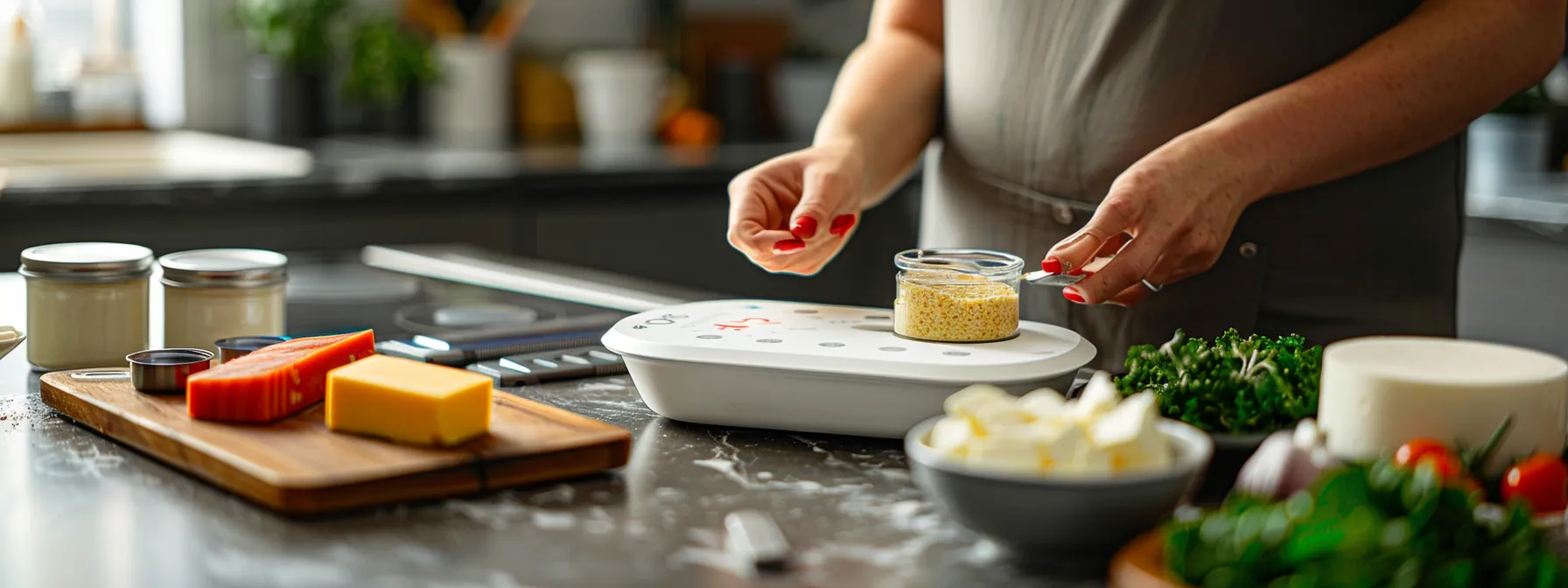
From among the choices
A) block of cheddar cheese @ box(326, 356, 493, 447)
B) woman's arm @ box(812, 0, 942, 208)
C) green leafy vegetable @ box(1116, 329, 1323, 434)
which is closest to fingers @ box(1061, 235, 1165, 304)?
green leafy vegetable @ box(1116, 329, 1323, 434)

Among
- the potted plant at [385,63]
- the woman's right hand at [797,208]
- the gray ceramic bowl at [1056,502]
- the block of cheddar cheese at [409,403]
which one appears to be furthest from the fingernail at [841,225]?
the potted plant at [385,63]

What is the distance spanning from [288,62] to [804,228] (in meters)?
2.25

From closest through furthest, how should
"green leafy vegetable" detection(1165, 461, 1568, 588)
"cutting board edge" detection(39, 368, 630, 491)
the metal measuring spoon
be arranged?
1. "green leafy vegetable" detection(1165, 461, 1568, 588)
2. "cutting board edge" detection(39, 368, 630, 491)
3. the metal measuring spoon

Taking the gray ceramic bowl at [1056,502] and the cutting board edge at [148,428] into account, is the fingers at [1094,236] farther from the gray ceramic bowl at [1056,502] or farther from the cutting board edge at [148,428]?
the cutting board edge at [148,428]

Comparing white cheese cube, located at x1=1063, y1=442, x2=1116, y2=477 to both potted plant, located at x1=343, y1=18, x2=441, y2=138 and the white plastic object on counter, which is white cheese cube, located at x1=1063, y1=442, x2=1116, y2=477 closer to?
the white plastic object on counter

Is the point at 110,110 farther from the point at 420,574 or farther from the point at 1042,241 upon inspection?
the point at 420,574

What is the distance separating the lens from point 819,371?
0.94 m

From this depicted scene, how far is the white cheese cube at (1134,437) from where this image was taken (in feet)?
2.26

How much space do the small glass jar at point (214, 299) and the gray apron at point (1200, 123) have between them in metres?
0.70

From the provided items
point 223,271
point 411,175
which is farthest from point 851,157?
point 411,175

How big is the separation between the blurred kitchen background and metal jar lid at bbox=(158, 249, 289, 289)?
1.12m

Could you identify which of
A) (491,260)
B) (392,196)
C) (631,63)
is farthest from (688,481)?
(631,63)

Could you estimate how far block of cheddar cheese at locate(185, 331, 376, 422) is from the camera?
914 millimetres

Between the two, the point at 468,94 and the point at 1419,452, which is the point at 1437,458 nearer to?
the point at 1419,452
